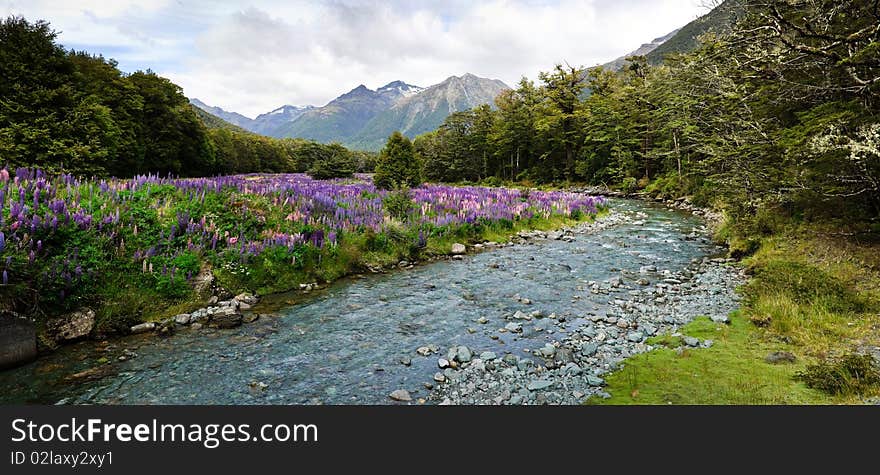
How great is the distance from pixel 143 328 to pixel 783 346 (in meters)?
10.1

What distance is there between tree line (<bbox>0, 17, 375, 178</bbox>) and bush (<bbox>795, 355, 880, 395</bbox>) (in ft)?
52.1

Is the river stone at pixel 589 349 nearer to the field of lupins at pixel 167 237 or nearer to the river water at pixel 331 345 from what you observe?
the river water at pixel 331 345

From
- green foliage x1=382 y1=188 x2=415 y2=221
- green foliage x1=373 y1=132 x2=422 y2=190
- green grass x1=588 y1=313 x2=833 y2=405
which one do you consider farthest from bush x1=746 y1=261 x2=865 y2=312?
green foliage x1=373 y1=132 x2=422 y2=190

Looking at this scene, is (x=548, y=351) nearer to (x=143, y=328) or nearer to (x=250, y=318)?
(x=250, y=318)

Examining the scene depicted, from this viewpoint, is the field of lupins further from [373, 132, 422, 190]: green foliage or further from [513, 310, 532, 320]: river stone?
[373, 132, 422, 190]: green foliage

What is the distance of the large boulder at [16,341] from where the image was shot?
17.4ft

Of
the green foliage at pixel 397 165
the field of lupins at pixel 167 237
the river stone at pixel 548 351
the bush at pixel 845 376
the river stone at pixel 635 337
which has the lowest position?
the river stone at pixel 635 337

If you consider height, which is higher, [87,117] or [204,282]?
[87,117]

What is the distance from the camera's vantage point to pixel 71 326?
627 centimetres

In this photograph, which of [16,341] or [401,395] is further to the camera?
[16,341]

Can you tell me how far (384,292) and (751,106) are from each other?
1308 cm

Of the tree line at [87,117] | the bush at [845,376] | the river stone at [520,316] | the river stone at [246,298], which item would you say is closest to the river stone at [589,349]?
the river stone at [520,316]

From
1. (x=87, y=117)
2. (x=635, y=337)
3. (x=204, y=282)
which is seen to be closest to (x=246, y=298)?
(x=204, y=282)

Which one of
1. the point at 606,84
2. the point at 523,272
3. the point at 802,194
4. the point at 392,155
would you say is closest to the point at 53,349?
the point at 523,272
